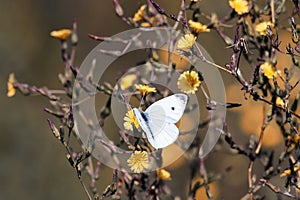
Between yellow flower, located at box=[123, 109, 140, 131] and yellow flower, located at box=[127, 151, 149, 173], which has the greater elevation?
yellow flower, located at box=[123, 109, 140, 131]

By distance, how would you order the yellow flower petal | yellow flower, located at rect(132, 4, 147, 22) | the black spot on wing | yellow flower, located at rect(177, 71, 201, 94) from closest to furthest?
the black spot on wing → yellow flower, located at rect(177, 71, 201, 94) → the yellow flower petal → yellow flower, located at rect(132, 4, 147, 22)

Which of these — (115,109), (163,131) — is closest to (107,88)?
(115,109)

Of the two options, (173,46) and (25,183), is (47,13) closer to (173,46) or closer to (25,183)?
(25,183)

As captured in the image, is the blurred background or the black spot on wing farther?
the blurred background

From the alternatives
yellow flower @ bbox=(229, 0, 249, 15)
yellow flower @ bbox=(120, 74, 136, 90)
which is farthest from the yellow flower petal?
yellow flower @ bbox=(120, 74, 136, 90)

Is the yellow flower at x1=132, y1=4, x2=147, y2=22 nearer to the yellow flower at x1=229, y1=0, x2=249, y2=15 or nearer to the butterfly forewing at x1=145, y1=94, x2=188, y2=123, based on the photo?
the yellow flower at x1=229, y1=0, x2=249, y2=15

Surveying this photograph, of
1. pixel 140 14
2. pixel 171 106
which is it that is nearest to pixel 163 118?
pixel 171 106
